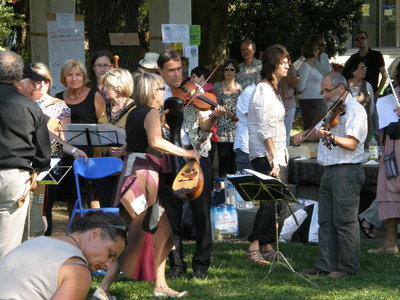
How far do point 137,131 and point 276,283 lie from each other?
1.79 m

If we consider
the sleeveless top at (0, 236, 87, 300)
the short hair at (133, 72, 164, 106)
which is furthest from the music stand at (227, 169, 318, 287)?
the sleeveless top at (0, 236, 87, 300)

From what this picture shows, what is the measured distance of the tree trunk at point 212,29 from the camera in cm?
1587

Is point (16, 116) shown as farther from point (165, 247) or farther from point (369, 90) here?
point (369, 90)

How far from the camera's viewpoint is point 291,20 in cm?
1888

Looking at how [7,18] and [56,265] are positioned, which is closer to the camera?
[56,265]

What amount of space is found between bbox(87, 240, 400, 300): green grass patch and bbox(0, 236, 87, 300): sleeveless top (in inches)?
128

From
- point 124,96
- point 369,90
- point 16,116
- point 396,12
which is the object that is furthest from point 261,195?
point 396,12

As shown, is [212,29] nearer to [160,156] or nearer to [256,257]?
[256,257]

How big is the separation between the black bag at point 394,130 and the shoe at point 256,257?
1.64m

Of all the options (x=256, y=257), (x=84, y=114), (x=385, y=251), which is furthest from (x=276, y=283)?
(x=84, y=114)

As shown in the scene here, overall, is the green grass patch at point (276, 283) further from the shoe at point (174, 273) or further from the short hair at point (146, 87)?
the short hair at point (146, 87)

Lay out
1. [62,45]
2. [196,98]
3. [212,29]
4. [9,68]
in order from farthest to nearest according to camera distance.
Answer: [212,29] < [62,45] < [196,98] < [9,68]

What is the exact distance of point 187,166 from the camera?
6.82 metres

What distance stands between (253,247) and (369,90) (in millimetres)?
5306
